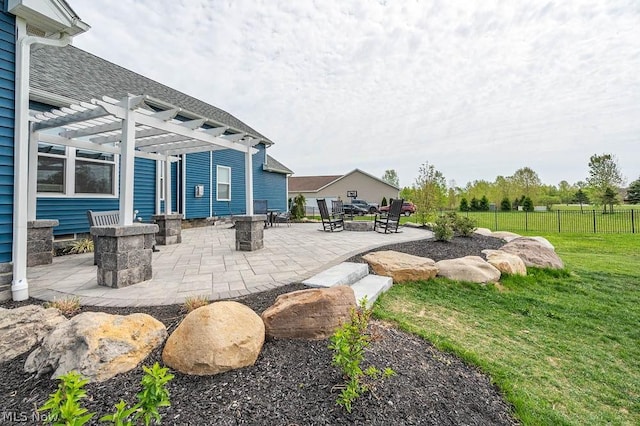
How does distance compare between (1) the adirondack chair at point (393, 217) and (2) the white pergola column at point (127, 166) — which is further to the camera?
(1) the adirondack chair at point (393, 217)

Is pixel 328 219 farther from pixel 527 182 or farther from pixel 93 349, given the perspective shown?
pixel 527 182

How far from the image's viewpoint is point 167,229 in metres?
6.10

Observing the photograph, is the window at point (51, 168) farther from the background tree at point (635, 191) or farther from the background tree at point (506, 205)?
the background tree at point (635, 191)

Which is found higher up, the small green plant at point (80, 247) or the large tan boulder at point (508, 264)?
the small green plant at point (80, 247)

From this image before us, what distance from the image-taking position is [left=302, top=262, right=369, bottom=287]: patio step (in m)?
3.04

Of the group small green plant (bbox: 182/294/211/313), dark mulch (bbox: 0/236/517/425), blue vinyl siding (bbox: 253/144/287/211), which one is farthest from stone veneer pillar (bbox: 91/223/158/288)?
blue vinyl siding (bbox: 253/144/287/211)

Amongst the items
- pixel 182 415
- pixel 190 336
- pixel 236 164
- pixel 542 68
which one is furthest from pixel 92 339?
pixel 236 164

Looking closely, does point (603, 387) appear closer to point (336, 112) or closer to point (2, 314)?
point (2, 314)

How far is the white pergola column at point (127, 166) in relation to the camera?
11.0 ft

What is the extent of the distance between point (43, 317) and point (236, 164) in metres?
10.3

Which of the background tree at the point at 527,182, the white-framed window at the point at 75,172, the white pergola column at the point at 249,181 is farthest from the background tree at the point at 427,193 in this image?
the background tree at the point at 527,182

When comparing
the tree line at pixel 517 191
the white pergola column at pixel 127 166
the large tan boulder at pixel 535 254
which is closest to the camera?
the white pergola column at pixel 127 166

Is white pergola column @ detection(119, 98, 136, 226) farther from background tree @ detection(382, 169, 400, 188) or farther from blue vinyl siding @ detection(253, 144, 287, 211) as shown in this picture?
background tree @ detection(382, 169, 400, 188)

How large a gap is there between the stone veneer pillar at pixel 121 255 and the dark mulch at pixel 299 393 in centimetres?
152
